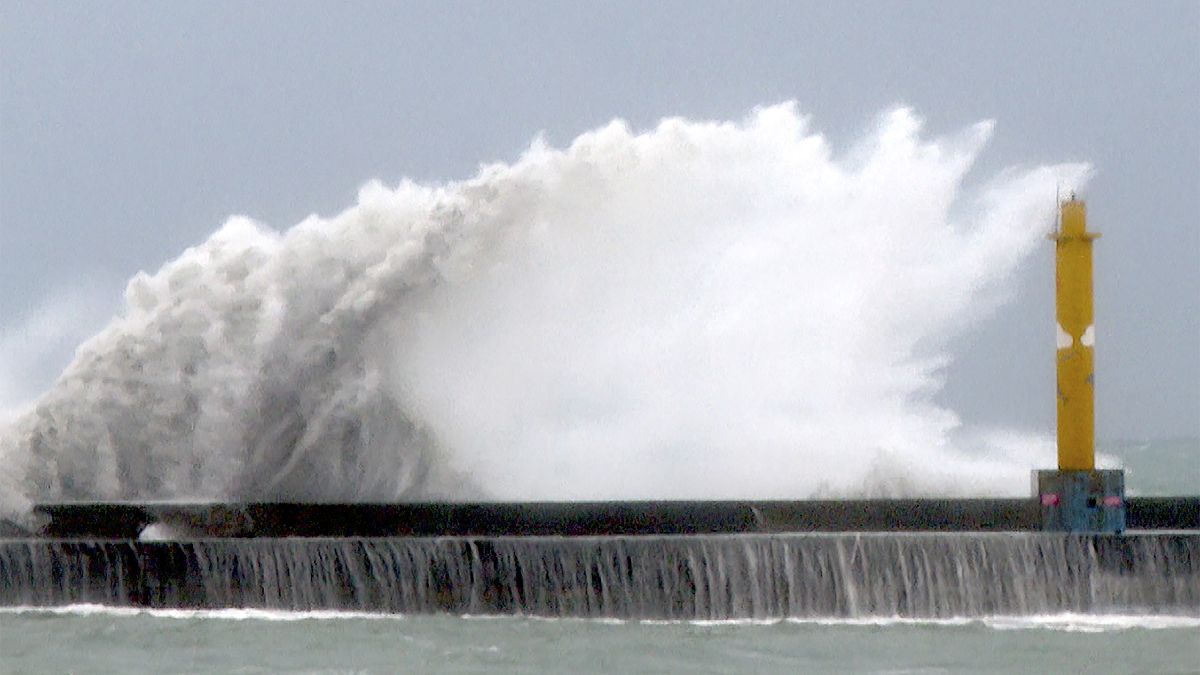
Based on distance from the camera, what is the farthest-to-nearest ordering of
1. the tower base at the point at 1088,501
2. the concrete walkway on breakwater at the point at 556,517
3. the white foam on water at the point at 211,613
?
the concrete walkway on breakwater at the point at 556,517 < the tower base at the point at 1088,501 < the white foam on water at the point at 211,613

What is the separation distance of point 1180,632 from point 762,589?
2.41 m

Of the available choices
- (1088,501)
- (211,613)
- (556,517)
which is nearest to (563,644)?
(556,517)

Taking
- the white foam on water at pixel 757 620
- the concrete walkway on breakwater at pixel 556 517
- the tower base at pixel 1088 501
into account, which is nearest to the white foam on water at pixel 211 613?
the white foam on water at pixel 757 620

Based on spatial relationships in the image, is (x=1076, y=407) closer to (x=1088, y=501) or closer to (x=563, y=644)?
(x=1088, y=501)

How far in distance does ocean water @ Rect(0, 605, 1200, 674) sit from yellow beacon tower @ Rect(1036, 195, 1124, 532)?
74 centimetres

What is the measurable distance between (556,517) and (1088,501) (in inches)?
129

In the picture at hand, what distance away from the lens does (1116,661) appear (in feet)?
39.5

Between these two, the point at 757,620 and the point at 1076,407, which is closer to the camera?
the point at 757,620

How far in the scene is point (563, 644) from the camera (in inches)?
498

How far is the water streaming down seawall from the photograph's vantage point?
13.8 metres

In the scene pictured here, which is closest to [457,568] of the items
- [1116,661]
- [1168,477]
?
[1116,661]

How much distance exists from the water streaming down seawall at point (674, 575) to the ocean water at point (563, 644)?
14 cm

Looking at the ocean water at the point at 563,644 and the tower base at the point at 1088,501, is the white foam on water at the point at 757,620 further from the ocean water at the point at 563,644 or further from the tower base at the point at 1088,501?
the tower base at the point at 1088,501

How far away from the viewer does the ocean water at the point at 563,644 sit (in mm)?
11875
